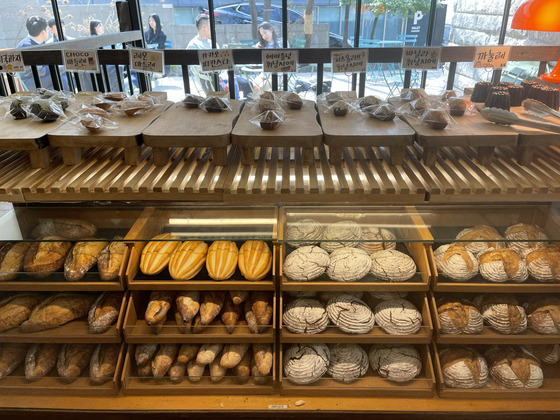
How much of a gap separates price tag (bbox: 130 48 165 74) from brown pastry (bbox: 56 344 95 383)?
130cm

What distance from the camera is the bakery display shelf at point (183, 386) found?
1641mm

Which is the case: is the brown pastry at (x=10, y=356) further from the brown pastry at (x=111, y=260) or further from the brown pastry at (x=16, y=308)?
the brown pastry at (x=111, y=260)

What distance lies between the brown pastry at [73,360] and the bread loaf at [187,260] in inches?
21.7

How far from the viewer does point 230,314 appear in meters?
1.63

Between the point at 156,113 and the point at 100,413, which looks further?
the point at 156,113

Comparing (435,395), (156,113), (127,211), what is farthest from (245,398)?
(156,113)

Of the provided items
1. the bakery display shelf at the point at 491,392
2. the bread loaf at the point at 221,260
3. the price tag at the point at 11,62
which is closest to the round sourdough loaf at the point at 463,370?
the bakery display shelf at the point at 491,392

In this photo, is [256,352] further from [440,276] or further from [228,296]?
[440,276]

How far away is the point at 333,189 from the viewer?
149cm

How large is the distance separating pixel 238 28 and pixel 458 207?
2822 mm

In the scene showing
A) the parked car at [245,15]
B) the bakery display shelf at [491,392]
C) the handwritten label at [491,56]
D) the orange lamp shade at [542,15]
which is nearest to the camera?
the bakery display shelf at [491,392]

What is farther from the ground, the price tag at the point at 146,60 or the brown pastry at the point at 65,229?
the price tag at the point at 146,60

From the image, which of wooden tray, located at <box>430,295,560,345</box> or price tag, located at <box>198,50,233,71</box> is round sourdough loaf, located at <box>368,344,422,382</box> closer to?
wooden tray, located at <box>430,295,560,345</box>

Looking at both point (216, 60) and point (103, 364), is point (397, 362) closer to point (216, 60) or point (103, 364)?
point (103, 364)
